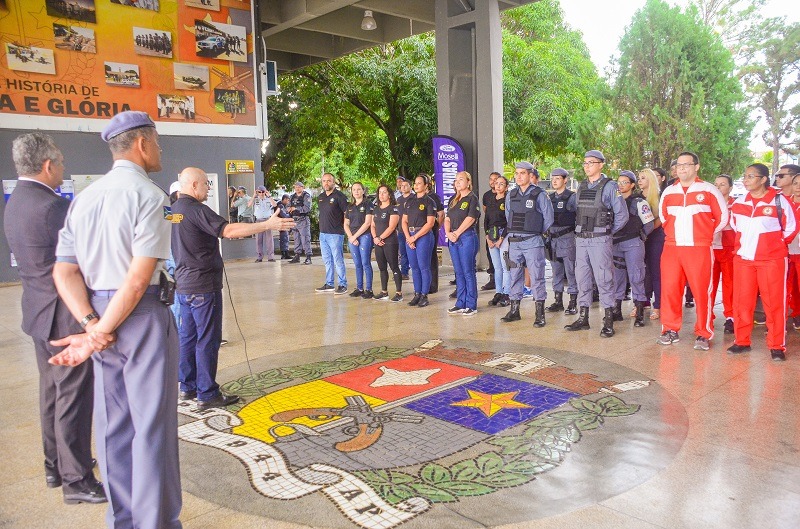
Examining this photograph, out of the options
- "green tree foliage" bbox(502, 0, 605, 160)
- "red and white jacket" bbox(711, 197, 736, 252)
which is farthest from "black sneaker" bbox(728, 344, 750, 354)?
"green tree foliage" bbox(502, 0, 605, 160)

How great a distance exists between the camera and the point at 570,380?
5.39 m

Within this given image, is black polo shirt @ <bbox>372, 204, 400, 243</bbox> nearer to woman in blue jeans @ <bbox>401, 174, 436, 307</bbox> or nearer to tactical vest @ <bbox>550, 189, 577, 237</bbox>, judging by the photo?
woman in blue jeans @ <bbox>401, 174, 436, 307</bbox>

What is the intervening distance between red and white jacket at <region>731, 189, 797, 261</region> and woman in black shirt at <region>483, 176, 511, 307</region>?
335 cm

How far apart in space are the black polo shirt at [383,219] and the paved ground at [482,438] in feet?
9.23

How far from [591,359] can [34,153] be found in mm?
4892

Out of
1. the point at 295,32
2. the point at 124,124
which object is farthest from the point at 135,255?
the point at 295,32

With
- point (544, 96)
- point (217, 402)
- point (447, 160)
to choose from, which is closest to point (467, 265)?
point (217, 402)

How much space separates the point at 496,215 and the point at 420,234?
1.13m

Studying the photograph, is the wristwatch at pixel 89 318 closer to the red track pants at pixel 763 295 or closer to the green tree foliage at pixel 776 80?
the red track pants at pixel 763 295

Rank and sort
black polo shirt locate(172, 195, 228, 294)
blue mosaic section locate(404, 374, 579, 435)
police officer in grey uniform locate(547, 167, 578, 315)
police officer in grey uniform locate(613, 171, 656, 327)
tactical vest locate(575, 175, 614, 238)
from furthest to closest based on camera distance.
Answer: police officer in grey uniform locate(547, 167, 578, 315)
police officer in grey uniform locate(613, 171, 656, 327)
tactical vest locate(575, 175, 614, 238)
black polo shirt locate(172, 195, 228, 294)
blue mosaic section locate(404, 374, 579, 435)

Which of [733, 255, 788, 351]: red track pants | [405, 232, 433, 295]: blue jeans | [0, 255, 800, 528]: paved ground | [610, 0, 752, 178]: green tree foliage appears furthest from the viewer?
[610, 0, 752, 178]: green tree foliage

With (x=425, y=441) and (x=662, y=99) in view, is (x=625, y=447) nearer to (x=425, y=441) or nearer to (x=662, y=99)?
(x=425, y=441)

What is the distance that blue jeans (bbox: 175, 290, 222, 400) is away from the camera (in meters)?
4.87

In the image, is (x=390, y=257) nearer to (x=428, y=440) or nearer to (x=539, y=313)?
(x=539, y=313)
